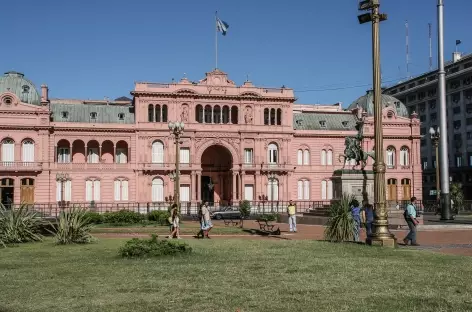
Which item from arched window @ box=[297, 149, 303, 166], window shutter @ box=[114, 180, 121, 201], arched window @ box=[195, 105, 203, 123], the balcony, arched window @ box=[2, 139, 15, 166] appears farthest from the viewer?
arched window @ box=[297, 149, 303, 166]

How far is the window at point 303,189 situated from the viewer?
2729 inches

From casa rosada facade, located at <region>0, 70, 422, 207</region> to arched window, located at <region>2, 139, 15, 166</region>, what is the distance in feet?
0.34

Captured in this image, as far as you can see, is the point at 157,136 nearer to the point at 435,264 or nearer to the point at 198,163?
the point at 198,163

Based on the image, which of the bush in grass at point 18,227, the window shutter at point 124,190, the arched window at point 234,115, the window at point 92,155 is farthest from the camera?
the arched window at point 234,115

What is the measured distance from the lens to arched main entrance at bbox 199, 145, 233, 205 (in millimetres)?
69625

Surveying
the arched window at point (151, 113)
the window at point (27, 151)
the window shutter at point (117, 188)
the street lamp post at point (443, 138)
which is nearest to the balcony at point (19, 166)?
the window at point (27, 151)

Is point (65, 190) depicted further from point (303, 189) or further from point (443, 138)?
point (443, 138)

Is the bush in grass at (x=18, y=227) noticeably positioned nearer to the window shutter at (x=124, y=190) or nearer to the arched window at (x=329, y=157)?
the window shutter at (x=124, y=190)

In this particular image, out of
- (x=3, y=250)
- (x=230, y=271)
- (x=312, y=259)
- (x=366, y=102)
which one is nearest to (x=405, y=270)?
(x=312, y=259)

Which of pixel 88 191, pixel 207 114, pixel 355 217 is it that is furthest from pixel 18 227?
pixel 207 114

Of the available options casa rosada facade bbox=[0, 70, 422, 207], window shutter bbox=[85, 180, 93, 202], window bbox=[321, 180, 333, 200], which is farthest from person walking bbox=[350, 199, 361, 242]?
window bbox=[321, 180, 333, 200]

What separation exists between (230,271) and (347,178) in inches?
1015

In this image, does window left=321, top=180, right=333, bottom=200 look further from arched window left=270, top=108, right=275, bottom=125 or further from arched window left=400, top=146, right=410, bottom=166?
arched window left=400, top=146, right=410, bottom=166

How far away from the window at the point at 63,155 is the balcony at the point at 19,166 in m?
3.00
